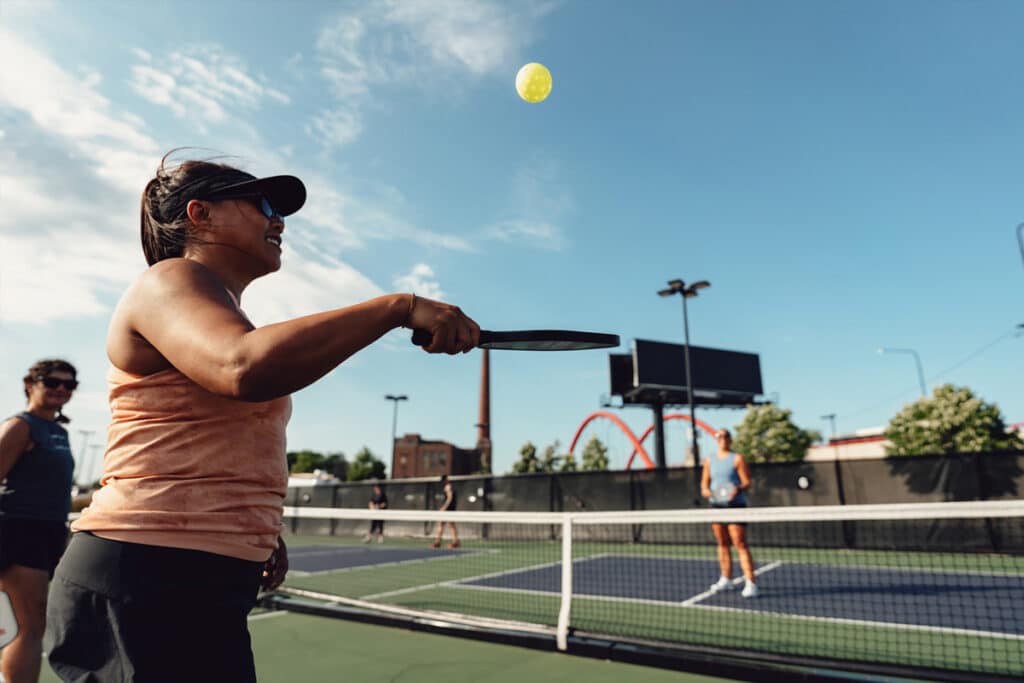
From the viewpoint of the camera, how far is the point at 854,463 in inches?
559

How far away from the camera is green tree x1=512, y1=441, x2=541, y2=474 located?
58.0 meters

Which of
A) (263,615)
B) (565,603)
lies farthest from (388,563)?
(565,603)

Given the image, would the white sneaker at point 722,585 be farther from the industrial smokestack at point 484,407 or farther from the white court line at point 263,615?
the industrial smokestack at point 484,407

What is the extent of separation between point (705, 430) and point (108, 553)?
68017 millimetres

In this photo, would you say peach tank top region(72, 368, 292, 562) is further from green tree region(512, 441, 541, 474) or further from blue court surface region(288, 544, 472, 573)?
green tree region(512, 441, 541, 474)

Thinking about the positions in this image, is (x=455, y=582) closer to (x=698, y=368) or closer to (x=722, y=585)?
(x=722, y=585)

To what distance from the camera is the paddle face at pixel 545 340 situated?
1447 mm

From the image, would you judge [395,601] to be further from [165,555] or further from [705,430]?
[705,430]

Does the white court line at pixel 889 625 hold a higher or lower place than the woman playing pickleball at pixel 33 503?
lower

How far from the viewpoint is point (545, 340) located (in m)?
1.53

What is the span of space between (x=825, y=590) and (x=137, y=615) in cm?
891

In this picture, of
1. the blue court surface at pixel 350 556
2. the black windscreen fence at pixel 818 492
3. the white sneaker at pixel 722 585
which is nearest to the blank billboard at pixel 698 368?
the black windscreen fence at pixel 818 492

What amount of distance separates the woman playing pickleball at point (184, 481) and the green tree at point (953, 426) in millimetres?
33896

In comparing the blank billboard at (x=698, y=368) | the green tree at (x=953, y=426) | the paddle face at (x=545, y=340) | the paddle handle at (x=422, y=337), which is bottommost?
the paddle handle at (x=422, y=337)
